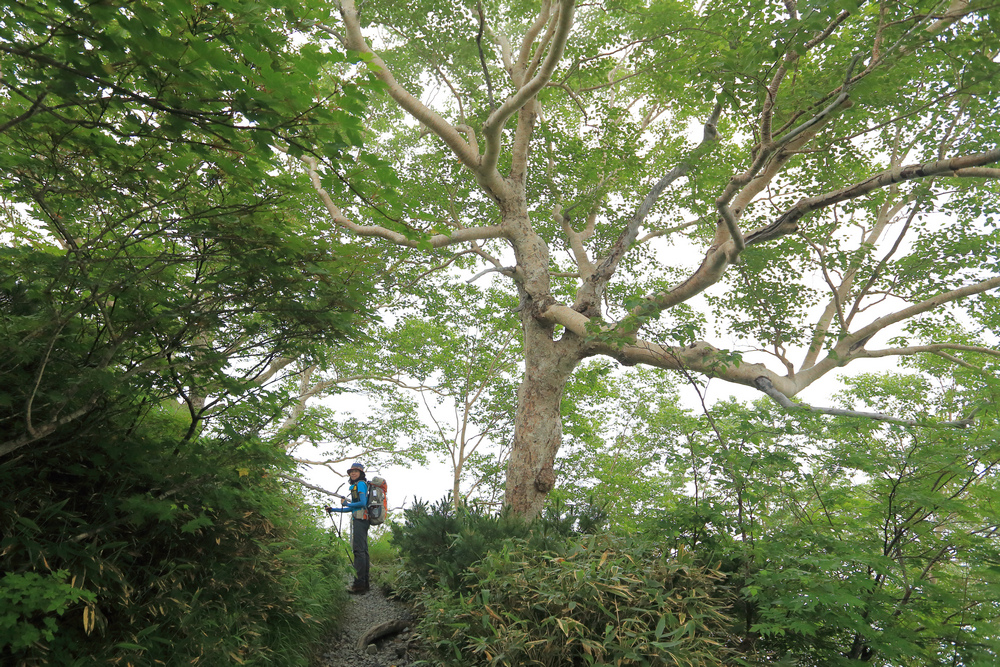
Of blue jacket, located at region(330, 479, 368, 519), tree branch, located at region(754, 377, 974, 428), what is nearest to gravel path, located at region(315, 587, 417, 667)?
blue jacket, located at region(330, 479, 368, 519)

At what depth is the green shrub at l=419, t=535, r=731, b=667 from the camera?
3234mm

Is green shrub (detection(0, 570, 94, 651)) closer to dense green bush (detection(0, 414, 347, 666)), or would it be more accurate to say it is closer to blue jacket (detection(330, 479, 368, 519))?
dense green bush (detection(0, 414, 347, 666))

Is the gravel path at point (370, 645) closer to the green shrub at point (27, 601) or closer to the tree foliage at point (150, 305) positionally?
the tree foliage at point (150, 305)

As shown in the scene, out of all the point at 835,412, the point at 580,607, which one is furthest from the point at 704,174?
the point at 580,607

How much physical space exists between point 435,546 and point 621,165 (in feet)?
21.0

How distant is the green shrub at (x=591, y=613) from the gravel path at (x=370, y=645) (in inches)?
25.4

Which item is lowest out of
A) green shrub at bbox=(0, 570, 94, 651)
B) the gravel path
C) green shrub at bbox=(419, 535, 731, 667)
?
the gravel path

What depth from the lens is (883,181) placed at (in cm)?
555

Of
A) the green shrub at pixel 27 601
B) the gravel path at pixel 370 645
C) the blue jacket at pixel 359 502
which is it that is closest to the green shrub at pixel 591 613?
the gravel path at pixel 370 645

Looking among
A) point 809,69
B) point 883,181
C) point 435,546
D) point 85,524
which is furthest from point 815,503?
point 85,524

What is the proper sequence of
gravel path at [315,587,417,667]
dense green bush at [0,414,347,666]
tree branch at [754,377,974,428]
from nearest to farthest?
dense green bush at [0,414,347,666] → tree branch at [754,377,974,428] → gravel path at [315,587,417,667]

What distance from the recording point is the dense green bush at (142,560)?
273cm

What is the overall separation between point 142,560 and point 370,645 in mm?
2340

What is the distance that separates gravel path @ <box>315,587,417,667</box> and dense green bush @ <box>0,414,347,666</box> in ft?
1.84
